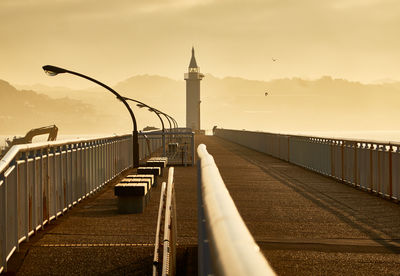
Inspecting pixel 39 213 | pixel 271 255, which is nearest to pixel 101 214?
pixel 39 213

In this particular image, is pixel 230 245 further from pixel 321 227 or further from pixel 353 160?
pixel 353 160

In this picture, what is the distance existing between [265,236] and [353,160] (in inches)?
326

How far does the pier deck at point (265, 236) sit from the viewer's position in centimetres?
700

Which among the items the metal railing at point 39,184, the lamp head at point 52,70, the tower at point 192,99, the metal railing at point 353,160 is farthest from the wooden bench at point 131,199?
the tower at point 192,99

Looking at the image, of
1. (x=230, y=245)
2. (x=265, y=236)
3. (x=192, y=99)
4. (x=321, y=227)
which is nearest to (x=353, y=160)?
(x=321, y=227)

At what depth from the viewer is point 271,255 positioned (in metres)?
7.50

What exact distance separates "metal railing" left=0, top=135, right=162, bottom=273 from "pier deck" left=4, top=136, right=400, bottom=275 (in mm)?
256

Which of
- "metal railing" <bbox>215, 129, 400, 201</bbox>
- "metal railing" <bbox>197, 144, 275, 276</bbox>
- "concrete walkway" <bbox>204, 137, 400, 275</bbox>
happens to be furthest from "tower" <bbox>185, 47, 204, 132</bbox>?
"metal railing" <bbox>197, 144, 275, 276</bbox>

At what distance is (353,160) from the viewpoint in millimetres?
16484

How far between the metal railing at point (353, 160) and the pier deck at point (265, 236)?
496 mm

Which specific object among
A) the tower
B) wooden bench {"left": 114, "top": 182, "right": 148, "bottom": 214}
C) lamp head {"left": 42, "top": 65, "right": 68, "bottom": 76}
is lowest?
wooden bench {"left": 114, "top": 182, "right": 148, "bottom": 214}

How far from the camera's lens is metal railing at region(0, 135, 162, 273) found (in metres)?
7.27

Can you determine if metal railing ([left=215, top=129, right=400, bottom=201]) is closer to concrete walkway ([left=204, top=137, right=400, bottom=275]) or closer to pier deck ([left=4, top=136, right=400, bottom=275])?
concrete walkway ([left=204, top=137, right=400, bottom=275])

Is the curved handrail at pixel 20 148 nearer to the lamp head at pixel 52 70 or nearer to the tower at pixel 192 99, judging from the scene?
the lamp head at pixel 52 70
